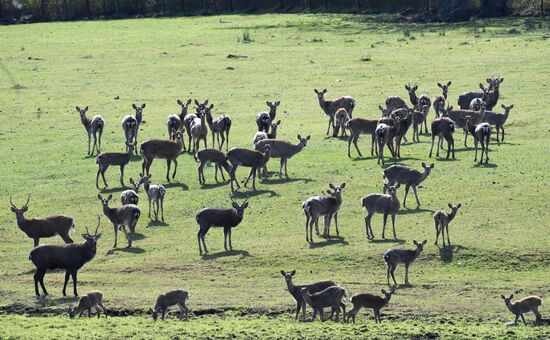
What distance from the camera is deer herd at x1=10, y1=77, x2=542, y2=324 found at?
22.1 m

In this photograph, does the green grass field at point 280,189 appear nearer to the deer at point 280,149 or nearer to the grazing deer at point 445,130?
the deer at point 280,149

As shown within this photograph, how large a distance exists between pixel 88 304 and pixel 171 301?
62.2 inches

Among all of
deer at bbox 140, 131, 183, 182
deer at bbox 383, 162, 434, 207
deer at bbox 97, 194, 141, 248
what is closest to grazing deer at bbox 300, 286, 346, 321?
deer at bbox 97, 194, 141, 248

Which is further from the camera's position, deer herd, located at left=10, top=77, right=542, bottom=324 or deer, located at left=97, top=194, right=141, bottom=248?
deer, located at left=97, top=194, right=141, bottom=248

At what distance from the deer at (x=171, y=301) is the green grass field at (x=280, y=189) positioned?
0.34 metres

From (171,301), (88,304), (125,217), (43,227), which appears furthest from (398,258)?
(43,227)

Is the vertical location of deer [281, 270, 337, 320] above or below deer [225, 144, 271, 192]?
below

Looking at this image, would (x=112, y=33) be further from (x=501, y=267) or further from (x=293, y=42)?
(x=501, y=267)

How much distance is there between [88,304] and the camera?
22031 millimetres

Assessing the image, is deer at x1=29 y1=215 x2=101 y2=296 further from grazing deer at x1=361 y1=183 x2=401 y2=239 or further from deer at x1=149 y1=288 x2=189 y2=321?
grazing deer at x1=361 y1=183 x2=401 y2=239

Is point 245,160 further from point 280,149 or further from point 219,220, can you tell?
point 219,220

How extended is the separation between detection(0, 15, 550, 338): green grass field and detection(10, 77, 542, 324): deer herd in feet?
1.53

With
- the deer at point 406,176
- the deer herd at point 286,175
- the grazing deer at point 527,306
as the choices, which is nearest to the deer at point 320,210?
the deer herd at point 286,175

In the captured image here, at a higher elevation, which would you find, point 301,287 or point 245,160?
point 245,160
